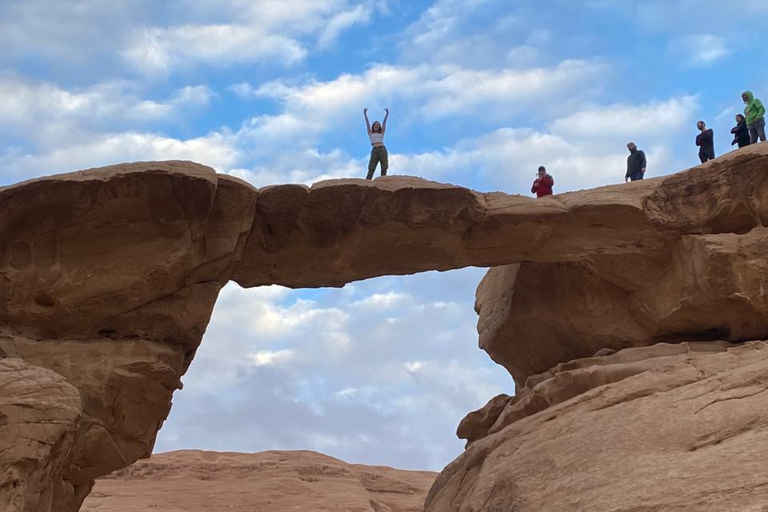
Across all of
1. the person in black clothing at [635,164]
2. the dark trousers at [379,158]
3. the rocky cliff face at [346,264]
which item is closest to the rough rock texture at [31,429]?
the rocky cliff face at [346,264]

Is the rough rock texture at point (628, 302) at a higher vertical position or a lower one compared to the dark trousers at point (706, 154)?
lower

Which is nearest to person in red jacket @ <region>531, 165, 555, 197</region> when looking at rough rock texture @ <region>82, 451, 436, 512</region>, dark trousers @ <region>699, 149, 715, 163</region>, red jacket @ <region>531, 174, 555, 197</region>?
red jacket @ <region>531, 174, 555, 197</region>

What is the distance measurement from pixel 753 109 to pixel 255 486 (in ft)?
42.4

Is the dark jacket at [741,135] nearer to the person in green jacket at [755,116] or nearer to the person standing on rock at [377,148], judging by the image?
the person in green jacket at [755,116]

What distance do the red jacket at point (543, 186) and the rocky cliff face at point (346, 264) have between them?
5.29 ft

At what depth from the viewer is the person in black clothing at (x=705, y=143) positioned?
16234mm

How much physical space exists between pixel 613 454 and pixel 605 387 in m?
2.19

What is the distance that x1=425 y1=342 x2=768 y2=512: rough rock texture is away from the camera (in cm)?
887

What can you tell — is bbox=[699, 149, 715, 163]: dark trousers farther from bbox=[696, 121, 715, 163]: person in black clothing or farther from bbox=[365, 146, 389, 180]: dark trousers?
bbox=[365, 146, 389, 180]: dark trousers

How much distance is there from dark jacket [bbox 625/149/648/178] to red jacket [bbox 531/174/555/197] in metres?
1.46

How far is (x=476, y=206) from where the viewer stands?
14102 mm

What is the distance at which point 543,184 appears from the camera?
55.0 feet

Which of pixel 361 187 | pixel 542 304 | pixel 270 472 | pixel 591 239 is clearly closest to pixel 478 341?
pixel 542 304

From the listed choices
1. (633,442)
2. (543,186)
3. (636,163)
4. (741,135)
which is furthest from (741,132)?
(633,442)
